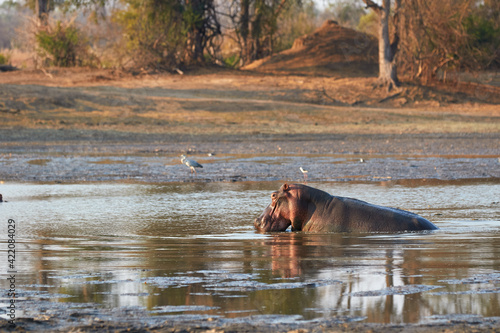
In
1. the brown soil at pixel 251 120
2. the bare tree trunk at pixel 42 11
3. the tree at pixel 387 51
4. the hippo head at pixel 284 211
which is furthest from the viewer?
the bare tree trunk at pixel 42 11

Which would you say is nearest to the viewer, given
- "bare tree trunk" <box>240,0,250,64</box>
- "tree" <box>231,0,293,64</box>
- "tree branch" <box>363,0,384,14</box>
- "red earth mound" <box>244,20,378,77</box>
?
"tree branch" <box>363,0,384,14</box>

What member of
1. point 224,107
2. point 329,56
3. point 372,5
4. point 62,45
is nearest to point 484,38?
point 329,56

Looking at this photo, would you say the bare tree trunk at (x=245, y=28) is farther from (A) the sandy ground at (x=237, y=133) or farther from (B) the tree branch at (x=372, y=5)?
(B) the tree branch at (x=372, y=5)

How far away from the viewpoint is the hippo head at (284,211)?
6730mm

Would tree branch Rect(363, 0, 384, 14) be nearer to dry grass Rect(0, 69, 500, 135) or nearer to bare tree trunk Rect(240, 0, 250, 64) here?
dry grass Rect(0, 69, 500, 135)

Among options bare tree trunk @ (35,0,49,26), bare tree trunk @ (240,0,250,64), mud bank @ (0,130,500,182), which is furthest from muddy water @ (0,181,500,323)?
bare tree trunk @ (240,0,250,64)

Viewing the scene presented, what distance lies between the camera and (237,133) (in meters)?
20.9

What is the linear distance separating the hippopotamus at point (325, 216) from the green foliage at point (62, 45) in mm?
27151

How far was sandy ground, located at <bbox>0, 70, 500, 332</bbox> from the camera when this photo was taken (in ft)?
39.2

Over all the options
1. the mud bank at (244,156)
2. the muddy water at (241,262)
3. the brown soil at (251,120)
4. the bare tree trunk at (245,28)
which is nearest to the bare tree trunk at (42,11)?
the brown soil at (251,120)

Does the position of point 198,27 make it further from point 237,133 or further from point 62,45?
point 237,133

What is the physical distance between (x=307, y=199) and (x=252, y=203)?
2.18 meters

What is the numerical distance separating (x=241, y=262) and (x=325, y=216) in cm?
186

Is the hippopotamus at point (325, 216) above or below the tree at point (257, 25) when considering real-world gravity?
below
